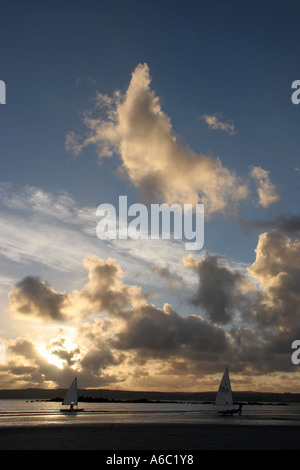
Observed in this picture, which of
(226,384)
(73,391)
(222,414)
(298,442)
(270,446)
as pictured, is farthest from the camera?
(222,414)

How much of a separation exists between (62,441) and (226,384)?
254 feet

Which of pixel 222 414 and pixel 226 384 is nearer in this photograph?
pixel 226 384

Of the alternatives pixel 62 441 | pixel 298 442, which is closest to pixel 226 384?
pixel 298 442
